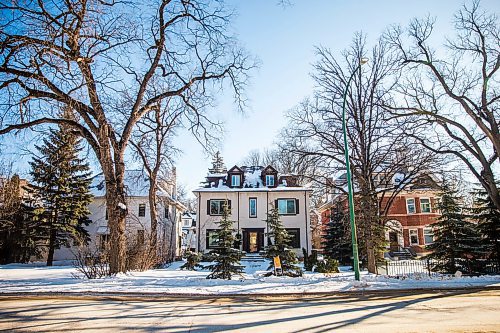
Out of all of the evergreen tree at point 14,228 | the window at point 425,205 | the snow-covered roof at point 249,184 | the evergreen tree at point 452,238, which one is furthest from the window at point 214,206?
the window at point 425,205

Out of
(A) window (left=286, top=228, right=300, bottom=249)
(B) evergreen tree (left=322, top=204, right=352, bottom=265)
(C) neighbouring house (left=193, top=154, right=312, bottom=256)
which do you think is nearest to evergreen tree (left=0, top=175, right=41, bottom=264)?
(C) neighbouring house (left=193, top=154, right=312, bottom=256)

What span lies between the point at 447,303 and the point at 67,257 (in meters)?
34.7

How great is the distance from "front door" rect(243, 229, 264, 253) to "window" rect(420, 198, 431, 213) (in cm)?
2013

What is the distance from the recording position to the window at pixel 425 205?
3928 cm

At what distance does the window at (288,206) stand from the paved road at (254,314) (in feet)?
82.4

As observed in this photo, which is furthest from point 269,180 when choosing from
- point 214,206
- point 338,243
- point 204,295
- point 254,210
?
point 204,295

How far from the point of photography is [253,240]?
34.6m

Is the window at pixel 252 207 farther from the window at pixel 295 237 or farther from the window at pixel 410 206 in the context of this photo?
the window at pixel 410 206

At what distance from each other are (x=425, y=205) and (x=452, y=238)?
71.7 feet

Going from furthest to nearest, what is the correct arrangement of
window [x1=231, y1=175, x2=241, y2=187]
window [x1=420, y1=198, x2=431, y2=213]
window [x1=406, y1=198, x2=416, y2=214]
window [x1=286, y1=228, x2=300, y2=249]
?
window [x1=406, y1=198, x2=416, y2=214], window [x1=420, y1=198, x2=431, y2=213], window [x1=231, y1=175, x2=241, y2=187], window [x1=286, y1=228, x2=300, y2=249]

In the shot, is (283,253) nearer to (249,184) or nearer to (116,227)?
(116,227)

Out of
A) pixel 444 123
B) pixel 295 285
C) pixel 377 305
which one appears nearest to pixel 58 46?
pixel 295 285

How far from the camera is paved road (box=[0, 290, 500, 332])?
5.72m

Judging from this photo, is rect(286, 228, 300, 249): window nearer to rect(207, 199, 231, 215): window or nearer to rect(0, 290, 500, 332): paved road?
rect(207, 199, 231, 215): window
